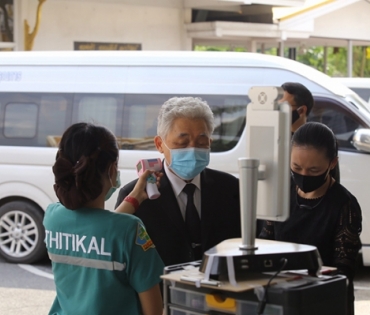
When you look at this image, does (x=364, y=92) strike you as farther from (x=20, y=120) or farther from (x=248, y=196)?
(x=248, y=196)

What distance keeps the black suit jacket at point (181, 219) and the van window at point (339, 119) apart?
4.83 m

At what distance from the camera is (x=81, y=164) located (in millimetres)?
2727

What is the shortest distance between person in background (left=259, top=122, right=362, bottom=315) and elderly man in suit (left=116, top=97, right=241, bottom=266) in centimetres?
41

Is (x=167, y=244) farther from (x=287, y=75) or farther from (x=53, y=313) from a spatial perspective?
(x=287, y=75)

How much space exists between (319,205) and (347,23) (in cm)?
1847

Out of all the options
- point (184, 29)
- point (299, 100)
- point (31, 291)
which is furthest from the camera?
point (184, 29)

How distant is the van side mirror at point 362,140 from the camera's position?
792cm

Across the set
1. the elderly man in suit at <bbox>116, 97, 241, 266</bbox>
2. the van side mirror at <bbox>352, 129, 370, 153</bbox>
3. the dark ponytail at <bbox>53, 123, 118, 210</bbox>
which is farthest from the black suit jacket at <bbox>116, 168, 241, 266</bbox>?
the van side mirror at <bbox>352, 129, 370, 153</bbox>

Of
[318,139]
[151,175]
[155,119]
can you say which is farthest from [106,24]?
[318,139]

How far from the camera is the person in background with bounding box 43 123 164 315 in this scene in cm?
268

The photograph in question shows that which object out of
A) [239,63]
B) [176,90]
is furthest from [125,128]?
[239,63]

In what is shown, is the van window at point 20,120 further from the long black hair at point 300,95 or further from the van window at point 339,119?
the long black hair at point 300,95

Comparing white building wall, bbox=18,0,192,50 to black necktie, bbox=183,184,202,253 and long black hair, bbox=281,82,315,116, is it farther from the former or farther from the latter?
black necktie, bbox=183,184,202,253

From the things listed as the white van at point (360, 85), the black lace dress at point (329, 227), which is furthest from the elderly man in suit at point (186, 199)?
the white van at point (360, 85)
